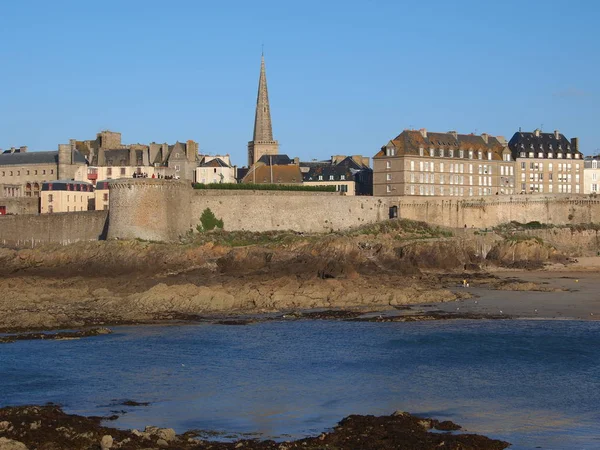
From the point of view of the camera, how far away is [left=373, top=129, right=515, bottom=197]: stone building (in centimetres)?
5447

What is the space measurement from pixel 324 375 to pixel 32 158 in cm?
4227

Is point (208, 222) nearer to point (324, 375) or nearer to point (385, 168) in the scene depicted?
point (385, 168)

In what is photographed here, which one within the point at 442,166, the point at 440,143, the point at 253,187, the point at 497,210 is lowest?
the point at 497,210

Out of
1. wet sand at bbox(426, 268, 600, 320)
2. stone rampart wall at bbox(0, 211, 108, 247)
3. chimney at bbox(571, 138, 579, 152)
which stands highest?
chimney at bbox(571, 138, 579, 152)

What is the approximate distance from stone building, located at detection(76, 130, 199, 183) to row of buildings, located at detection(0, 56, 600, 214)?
60mm

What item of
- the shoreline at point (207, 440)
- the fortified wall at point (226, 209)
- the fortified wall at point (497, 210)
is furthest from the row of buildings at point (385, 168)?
the shoreline at point (207, 440)

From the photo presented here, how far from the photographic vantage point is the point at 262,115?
74.7 metres

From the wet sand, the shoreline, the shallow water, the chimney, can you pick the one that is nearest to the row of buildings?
the chimney

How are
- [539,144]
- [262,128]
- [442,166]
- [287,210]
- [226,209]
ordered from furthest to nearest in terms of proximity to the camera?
[262,128]
[539,144]
[442,166]
[287,210]
[226,209]

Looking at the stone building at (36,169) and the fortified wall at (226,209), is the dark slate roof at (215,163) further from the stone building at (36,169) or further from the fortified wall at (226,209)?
the fortified wall at (226,209)

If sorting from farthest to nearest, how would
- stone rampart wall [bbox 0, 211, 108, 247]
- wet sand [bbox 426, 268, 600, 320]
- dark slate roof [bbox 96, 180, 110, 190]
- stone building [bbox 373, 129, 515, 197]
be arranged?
stone building [bbox 373, 129, 515, 197] < dark slate roof [bbox 96, 180, 110, 190] < stone rampart wall [bbox 0, 211, 108, 247] < wet sand [bbox 426, 268, 600, 320]

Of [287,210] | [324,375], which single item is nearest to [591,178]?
[287,210]

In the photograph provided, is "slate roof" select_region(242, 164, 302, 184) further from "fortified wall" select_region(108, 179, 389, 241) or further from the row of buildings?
"fortified wall" select_region(108, 179, 389, 241)

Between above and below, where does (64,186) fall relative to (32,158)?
below
